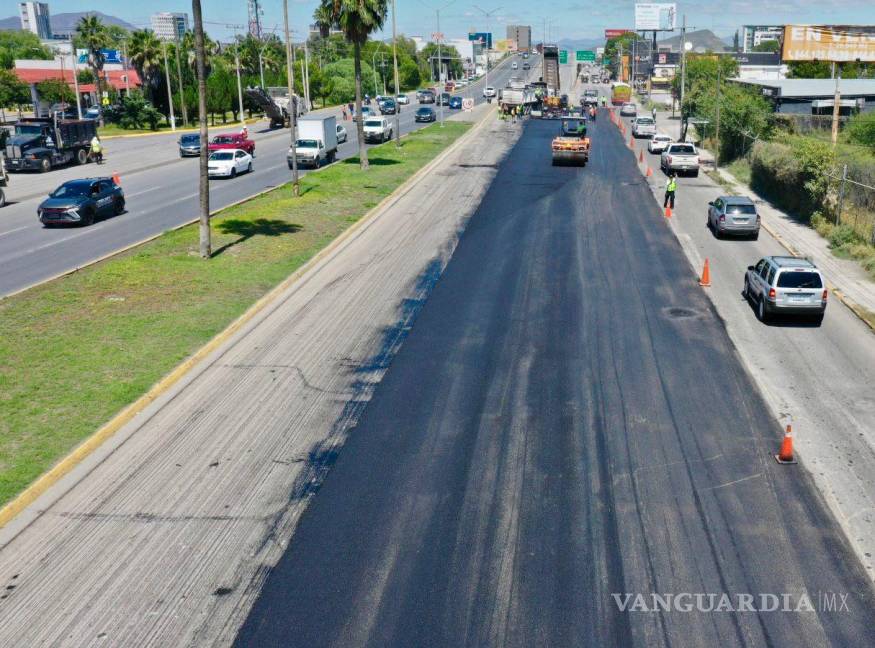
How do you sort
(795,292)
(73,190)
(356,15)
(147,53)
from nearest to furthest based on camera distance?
(795,292) → (73,190) → (356,15) → (147,53)

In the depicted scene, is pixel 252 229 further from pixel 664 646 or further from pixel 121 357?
pixel 664 646

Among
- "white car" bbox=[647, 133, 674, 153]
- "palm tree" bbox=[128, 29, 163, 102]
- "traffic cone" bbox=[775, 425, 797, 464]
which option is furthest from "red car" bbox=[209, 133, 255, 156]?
"traffic cone" bbox=[775, 425, 797, 464]

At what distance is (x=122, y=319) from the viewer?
2202 cm

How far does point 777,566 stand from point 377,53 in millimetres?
161266

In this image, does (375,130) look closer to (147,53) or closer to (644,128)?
(644,128)

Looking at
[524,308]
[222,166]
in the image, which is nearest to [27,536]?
[524,308]

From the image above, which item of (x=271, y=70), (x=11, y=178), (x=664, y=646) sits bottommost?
(x=664, y=646)

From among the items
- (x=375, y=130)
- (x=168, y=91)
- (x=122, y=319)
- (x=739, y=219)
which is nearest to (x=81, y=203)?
(x=122, y=319)

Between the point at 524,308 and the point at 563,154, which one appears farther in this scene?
the point at 563,154

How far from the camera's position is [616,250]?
3134 cm

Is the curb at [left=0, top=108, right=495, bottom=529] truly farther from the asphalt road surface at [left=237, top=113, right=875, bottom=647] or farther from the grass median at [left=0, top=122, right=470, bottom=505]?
the asphalt road surface at [left=237, top=113, right=875, bottom=647]

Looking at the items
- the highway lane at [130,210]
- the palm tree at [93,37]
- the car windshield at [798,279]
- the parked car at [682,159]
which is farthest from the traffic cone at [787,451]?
the palm tree at [93,37]

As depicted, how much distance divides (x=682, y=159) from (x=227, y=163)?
89.1 ft

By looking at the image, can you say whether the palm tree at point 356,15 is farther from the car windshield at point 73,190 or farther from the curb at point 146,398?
the car windshield at point 73,190
